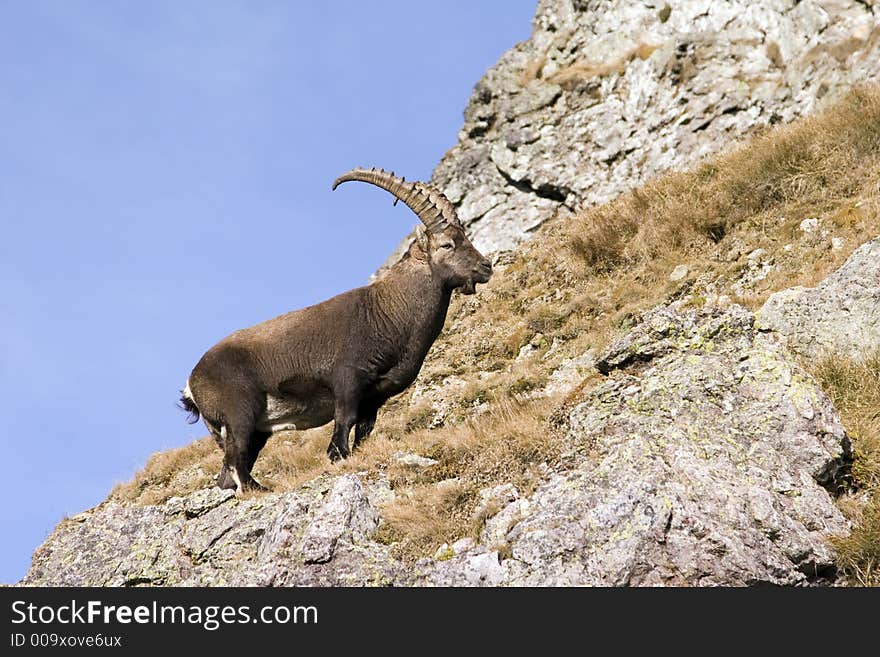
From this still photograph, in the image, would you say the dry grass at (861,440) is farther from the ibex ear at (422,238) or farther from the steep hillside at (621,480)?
the ibex ear at (422,238)

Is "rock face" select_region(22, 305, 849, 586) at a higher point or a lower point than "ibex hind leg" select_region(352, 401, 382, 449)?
lower

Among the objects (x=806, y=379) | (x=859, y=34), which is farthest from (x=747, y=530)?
(x=859, y=34)

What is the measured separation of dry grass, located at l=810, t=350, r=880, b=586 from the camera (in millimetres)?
7848

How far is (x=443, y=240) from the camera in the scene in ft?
45.0

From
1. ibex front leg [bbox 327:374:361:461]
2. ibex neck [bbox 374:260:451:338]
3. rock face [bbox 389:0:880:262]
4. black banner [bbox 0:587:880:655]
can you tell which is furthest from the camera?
rock face [bbox 389:0:880:262]

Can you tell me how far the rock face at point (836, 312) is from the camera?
1049 centimetres

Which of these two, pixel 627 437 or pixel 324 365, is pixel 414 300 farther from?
pixel 627 437

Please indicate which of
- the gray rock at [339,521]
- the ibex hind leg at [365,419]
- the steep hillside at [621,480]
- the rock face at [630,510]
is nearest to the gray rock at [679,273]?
the steep hillside at [621,480]

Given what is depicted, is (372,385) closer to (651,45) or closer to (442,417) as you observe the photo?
(442,417)

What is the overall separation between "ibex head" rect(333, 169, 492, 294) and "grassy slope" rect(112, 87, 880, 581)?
1.84 m

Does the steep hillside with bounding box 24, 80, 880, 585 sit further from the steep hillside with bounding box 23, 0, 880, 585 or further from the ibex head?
the ibex head

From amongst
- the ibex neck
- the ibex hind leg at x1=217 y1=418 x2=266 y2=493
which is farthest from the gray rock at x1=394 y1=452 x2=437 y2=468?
the ibex neck

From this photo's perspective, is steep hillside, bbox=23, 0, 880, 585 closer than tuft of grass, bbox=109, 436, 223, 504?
Yes

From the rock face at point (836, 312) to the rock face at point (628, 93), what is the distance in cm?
1518
